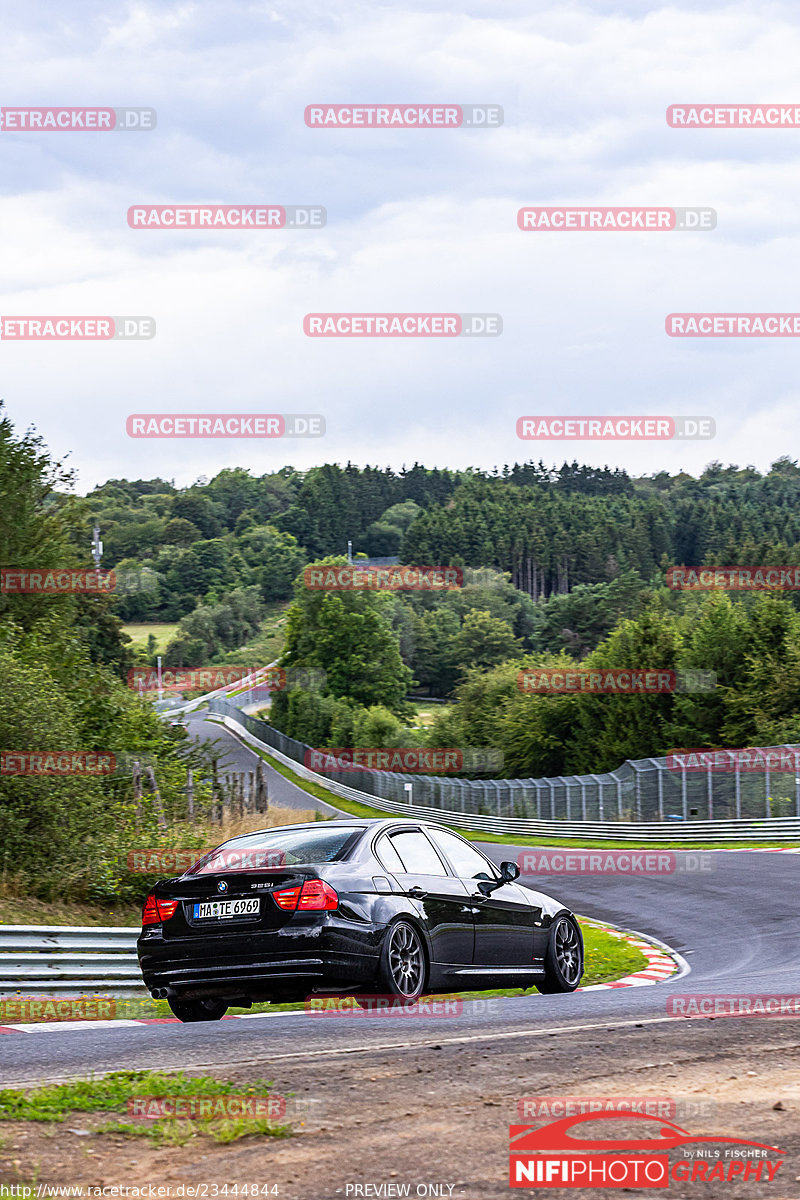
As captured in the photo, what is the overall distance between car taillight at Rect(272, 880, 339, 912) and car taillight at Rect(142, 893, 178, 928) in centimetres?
85

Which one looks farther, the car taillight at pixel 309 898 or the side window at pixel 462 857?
the side window at pixel 462 857

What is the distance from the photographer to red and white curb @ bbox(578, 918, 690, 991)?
14523mm

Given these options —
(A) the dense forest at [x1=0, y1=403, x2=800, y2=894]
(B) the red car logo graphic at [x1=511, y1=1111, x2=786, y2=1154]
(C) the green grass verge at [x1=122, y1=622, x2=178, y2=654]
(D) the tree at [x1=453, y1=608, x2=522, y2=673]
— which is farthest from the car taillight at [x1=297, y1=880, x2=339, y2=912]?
(C) the green grass verge at [x1=122, y1=622, x2=178, y2=654]

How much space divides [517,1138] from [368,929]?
354 cm

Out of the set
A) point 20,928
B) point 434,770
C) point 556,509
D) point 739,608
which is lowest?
point 434,770

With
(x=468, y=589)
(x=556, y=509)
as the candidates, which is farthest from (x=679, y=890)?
(x=556, y=509)

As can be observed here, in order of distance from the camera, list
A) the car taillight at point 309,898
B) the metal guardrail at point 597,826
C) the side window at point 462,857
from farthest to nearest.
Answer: the metal guardrail at point 597,826 → the side window at point 462,857 → the car taillight at point 309,898

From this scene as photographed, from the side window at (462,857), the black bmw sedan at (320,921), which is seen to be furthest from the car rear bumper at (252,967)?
the side window at (462,857)

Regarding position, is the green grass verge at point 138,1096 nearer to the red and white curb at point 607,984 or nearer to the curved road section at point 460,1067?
the curved road section at point 460,1067

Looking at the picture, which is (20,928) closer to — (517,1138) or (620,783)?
(517,1138)

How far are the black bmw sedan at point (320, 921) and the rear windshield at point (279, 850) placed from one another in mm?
11

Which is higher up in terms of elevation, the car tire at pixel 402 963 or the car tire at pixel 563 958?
the car tire at pixel 402 963

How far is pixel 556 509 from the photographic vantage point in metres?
181

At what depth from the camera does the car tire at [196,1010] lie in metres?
9.38
